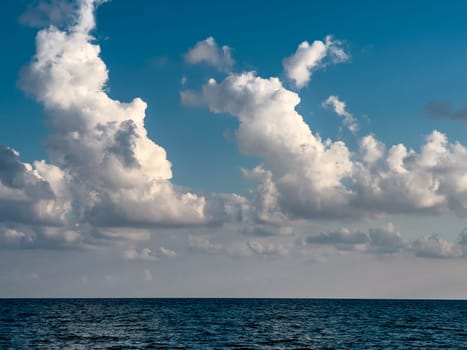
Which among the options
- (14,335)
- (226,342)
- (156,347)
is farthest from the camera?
(14,335)

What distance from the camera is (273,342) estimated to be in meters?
76.1

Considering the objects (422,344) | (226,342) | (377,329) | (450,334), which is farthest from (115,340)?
(450,334)

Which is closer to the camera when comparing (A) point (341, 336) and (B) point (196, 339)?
(B) point (196, 339)

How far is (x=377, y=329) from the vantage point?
100 meters

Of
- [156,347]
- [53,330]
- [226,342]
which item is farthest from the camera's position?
[53,330]

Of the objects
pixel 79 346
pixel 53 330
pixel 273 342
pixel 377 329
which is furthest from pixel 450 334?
pixel 53 330

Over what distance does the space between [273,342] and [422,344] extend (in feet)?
68.7

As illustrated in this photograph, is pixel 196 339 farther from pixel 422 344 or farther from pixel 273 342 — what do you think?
pixel 422 344

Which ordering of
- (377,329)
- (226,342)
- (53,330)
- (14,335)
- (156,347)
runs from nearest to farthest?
1. (156,347)
2. (226,342)
3. (14,335)
4. (53,330)
5. (377,329)

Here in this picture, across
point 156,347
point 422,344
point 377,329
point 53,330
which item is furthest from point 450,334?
point 53,330

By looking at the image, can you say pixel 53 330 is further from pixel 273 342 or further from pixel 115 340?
pixel 273 342

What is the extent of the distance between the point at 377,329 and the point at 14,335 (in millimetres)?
62458

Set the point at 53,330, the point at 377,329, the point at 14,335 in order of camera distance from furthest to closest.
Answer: the point at 377,329, the point at 53,330, the point at 14,335

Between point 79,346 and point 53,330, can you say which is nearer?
Result: point 79,346
